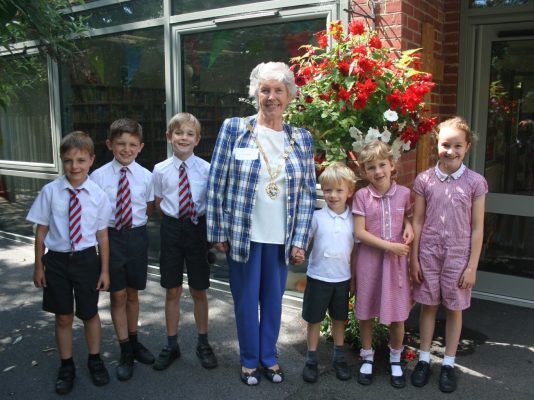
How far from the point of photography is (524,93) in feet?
15.0

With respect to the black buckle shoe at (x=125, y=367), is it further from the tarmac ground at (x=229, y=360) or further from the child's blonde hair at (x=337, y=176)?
the child's blonde hair at (x=337, y=176)

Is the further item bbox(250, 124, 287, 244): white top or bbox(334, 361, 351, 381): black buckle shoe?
bbox(334, 361, 351, 381): black buckle shoe

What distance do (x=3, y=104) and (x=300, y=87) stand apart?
6.07ft

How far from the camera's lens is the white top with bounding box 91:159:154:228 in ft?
10.9

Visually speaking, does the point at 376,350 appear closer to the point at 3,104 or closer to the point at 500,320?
the point at 500,320

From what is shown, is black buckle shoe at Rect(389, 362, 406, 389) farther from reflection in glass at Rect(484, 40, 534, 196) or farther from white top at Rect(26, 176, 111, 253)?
reflection in glass at Rect(484, 40, 534, 196)

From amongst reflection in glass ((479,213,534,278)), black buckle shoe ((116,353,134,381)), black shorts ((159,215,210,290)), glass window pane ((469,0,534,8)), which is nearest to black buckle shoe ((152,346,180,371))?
black buckle shoe ((116,353,134,381))

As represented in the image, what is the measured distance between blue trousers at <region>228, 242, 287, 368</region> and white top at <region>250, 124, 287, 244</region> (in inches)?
2.6

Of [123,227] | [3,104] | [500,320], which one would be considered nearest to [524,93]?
[500,320]

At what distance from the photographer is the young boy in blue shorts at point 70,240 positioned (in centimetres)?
306

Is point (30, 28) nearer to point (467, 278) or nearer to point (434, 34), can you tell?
point (467, 278)

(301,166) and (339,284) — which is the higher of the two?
(301,166)

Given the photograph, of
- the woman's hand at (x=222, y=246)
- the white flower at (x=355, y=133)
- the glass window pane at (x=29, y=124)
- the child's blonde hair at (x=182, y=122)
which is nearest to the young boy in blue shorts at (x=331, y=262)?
the white flower at (x=355, y=133)

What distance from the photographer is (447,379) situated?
124 inches
